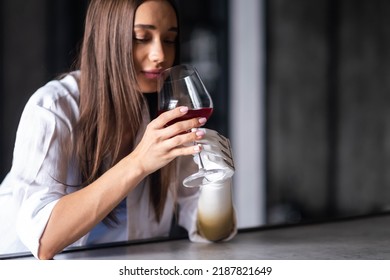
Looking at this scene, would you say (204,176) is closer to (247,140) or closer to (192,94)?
(192,94)

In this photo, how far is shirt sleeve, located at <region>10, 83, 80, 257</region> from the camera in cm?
122

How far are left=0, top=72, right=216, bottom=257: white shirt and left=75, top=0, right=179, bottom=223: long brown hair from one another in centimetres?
4

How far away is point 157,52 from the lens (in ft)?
4.57

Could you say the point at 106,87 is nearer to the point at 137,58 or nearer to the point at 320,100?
the point at 137,58

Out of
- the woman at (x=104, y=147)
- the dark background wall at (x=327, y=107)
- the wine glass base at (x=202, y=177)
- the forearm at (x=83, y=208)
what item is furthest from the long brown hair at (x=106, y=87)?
the dark background wall at (x=327, y=107)

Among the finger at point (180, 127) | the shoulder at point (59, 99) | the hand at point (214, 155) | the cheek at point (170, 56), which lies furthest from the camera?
the cheek at point (170, 56)

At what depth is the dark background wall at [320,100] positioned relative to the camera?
11.5 feet

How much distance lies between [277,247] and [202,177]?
0.84ft

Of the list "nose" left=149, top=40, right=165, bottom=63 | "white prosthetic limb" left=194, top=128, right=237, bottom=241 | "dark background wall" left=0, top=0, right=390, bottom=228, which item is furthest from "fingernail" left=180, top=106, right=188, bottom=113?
"dark background wall" left=0, top=0, right=390, bottom=228

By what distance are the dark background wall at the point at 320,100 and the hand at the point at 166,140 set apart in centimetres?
214

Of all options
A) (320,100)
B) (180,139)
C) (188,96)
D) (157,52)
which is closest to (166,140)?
(180,139)

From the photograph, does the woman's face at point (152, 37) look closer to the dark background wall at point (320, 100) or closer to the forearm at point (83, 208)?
the forearm at point (83, 208)

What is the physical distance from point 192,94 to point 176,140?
0.47 ft

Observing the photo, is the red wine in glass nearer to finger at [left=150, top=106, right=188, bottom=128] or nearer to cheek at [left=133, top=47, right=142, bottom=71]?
finger at [left=150, top=106, right=188, bottom=128]
